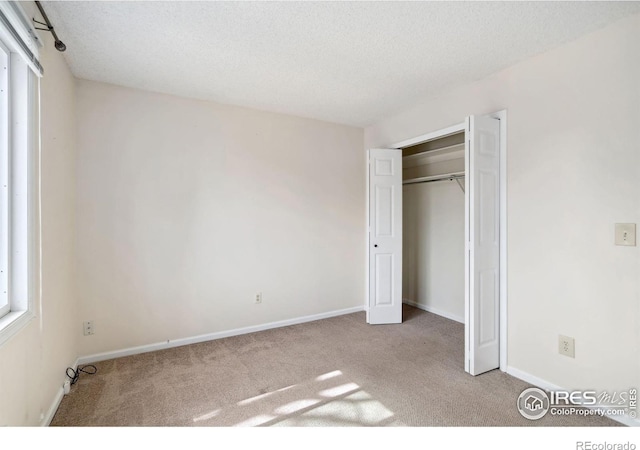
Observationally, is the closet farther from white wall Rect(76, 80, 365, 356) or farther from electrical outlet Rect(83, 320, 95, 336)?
electrical outlet Rect(83, 320, 95, 336)

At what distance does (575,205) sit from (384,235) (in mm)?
1928

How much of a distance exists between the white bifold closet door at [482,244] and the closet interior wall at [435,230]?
39.3 inches

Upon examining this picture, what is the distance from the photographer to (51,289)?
2088mm

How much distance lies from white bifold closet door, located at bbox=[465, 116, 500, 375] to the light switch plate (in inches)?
30.4

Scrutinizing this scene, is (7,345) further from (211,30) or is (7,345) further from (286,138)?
(286,138)

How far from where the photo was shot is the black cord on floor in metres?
2.42

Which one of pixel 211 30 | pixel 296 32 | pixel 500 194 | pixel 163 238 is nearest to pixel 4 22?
pixel 211 30

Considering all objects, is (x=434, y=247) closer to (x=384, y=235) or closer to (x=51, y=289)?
(x=384, y=235)

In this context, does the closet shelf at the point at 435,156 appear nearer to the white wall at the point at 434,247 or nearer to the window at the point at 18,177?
the white wall at the point at 434,247

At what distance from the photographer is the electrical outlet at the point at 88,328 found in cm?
277

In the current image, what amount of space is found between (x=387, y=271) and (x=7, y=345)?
3.29m

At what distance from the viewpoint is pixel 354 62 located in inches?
98.1

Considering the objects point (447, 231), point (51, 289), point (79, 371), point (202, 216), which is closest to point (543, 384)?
point (447, 231)

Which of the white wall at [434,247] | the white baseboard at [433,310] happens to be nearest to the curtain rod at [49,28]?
the white wall at [434,247]
